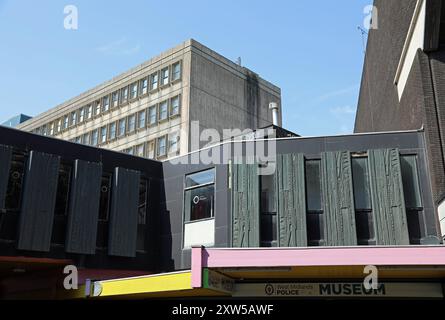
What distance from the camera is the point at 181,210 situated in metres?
21.5

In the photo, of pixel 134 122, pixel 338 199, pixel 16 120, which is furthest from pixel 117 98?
pixel 338 199

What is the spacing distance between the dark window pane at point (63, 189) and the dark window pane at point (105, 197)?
4.54ft

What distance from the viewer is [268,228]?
19266 mm

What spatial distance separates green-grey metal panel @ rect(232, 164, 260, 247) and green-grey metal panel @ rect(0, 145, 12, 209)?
26.4 ft

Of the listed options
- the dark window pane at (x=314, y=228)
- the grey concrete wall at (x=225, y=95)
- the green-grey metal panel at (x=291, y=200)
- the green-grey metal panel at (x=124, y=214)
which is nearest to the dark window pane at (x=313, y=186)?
the dark window pane at (x=314, y=228)

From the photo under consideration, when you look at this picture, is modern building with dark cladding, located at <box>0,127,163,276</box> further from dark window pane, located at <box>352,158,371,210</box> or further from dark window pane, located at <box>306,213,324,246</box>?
dark window pane, located at <box>352,158,371,210</box>

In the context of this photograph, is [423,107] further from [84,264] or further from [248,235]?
[84,264]

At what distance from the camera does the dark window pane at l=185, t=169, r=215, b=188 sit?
21.0 m

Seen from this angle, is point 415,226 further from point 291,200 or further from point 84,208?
point 84,208

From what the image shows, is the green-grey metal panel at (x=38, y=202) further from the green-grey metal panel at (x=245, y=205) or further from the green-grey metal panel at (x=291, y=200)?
the green-grey metal panel at (x=291, y=200)

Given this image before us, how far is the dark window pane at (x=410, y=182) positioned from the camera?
18281 mm

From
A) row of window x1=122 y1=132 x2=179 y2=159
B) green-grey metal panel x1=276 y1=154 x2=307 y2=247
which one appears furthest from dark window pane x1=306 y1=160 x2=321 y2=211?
row of window x1=122 y1=132 x2=179 y2=159
